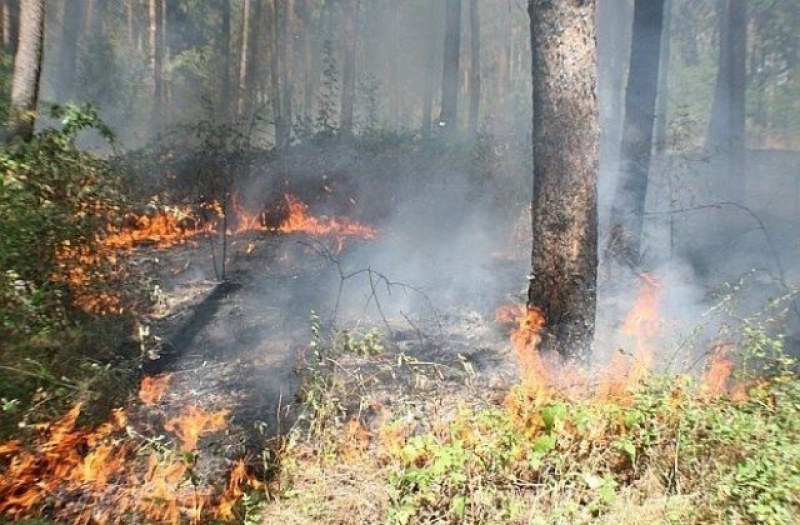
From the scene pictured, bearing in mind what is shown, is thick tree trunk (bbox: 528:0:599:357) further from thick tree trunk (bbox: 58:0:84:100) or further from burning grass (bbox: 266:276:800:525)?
thick tree trunk (bbox: 58:0:84:100)

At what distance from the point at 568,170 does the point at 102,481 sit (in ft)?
14.4

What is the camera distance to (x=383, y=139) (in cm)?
1335

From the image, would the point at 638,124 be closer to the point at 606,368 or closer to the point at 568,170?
the point at 568,170

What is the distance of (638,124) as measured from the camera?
7789 millimetres

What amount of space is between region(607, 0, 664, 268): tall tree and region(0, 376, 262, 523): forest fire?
617 cm

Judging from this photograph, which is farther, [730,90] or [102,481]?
[730,90]

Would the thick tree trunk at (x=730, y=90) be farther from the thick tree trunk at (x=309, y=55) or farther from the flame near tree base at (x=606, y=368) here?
the thick tree trunk at (x=309, y=55)

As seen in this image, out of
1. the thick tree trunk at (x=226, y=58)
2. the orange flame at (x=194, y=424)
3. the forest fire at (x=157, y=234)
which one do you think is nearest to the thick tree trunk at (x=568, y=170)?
the orange flame at (x=194, y=424)

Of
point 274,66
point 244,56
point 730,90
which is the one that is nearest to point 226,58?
point 244,56

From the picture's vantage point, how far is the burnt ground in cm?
458

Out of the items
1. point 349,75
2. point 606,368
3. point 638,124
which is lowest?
point 606,368

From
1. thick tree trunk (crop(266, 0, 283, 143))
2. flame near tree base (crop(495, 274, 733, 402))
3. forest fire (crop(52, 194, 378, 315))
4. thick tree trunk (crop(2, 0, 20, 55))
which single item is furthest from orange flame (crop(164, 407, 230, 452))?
thick tree trunk (crop(266, 0, 283, 143))

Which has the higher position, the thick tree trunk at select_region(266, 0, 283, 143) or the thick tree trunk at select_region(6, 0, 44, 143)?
the thick tree trunk at select_region(266, 0, 283, 143)

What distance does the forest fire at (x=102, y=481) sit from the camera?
3303 millimetres
